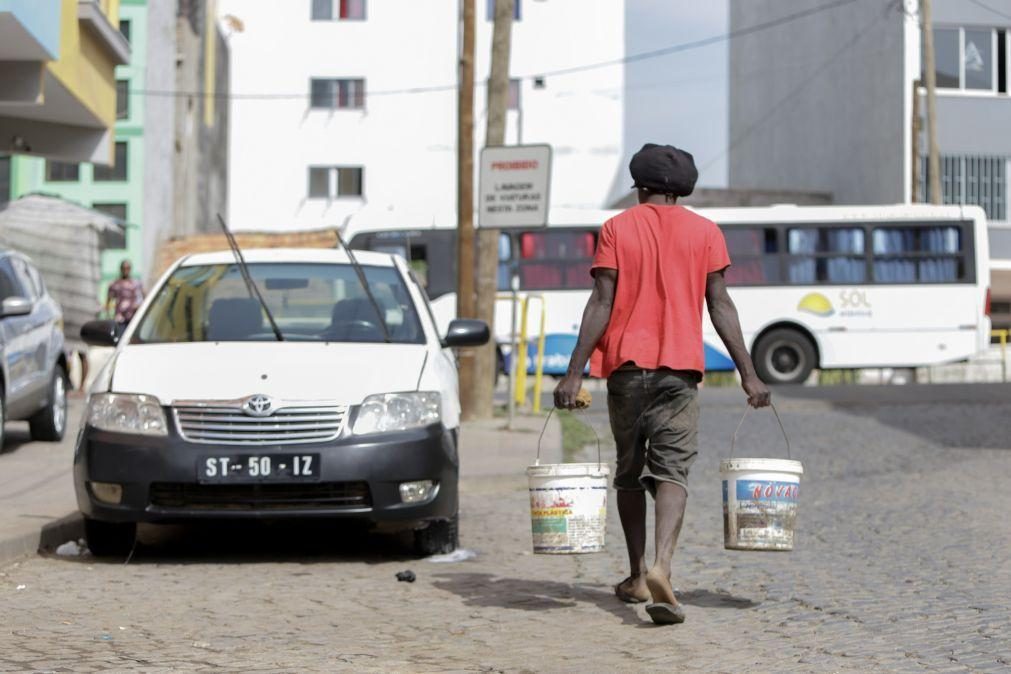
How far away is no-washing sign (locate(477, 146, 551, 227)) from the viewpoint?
15656mm

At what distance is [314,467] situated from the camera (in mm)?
7559

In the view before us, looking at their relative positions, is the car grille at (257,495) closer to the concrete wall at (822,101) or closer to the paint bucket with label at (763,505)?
the paint bucket with label at (763,505)

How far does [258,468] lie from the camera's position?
7.54 meters

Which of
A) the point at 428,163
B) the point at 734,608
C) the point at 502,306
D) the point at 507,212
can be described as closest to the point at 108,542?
the point at 734,608

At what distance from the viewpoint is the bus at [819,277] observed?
27812 mm

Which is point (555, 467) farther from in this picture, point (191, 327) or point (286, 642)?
point (191, 327)

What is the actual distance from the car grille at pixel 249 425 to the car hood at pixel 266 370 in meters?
0.06

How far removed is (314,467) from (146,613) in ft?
4.56

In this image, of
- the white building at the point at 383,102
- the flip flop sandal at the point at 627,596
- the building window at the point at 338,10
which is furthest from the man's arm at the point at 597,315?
the building window at the point at 338,10

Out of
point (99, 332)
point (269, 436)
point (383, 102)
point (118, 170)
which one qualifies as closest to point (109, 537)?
point (269, 436)

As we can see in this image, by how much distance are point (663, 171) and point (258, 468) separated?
2.43 meters

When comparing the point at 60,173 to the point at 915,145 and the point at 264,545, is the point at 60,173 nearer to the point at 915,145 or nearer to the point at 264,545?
the point at 915,145

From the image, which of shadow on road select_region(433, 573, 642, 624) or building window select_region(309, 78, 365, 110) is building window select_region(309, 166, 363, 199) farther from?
shadow on road select_region(433, 573, 642, 624)

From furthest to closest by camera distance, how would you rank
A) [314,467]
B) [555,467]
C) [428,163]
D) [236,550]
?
[428,163] < [236,550] < [314,467] < [555,467]
